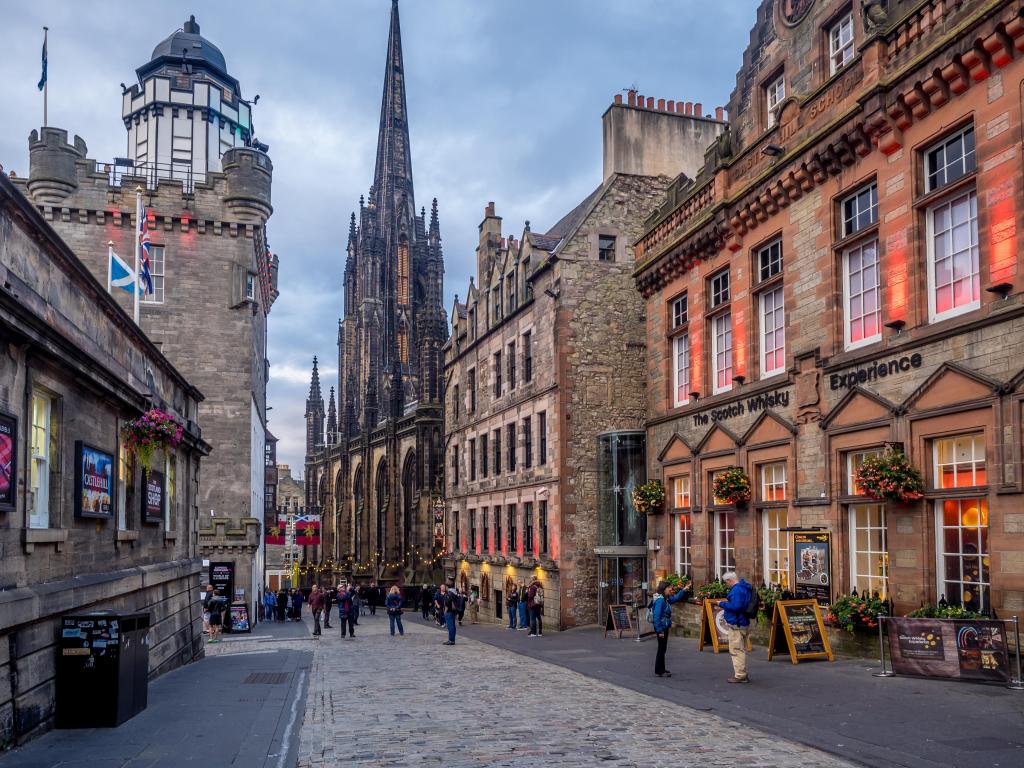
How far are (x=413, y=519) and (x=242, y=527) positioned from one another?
1393 inches

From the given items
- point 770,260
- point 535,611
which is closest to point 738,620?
→ point 770,260

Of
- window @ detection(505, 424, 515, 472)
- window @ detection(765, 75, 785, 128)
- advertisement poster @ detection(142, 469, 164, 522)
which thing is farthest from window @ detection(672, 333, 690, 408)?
window @ detection(505, 424, 515, 472)

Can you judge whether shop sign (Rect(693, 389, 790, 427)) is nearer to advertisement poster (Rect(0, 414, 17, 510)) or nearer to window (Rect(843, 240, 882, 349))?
window (Rect(843, 240, 882, 349))

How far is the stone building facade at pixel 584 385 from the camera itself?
101ft

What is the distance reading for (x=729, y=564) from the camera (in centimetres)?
2155

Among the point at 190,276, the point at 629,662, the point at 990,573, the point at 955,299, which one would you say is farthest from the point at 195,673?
the point at 190,276

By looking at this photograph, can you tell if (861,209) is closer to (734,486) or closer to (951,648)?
(734,486)

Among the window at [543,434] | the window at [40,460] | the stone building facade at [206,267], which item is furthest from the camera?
the stone building facade at [206,267]

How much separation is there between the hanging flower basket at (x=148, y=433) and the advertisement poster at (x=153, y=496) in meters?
0.69

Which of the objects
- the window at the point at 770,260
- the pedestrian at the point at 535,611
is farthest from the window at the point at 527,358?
the window at the point at 770,260

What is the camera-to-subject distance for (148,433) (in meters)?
14.7

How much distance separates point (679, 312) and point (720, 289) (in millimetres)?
2282

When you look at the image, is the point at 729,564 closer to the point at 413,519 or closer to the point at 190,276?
the point at 190,276

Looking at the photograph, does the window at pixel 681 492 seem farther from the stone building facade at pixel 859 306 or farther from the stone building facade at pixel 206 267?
the stone building facade at pixel 206 267
